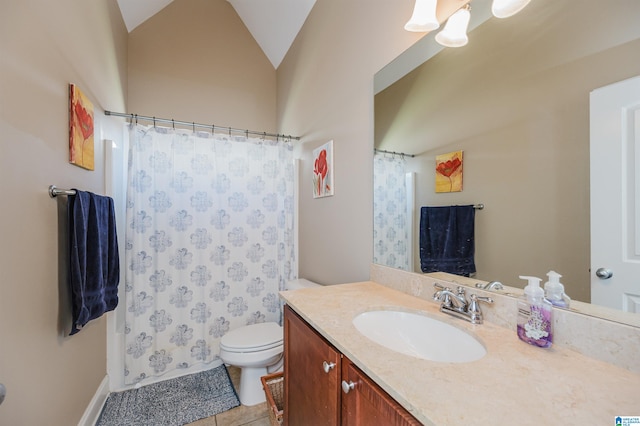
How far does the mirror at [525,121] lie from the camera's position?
2.38 ft

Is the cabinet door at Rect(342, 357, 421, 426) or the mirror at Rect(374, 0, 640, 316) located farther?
the mirror at Rect(374, 0, 640, 316)

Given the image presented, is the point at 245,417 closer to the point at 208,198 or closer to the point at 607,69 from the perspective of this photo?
the point at 208,198

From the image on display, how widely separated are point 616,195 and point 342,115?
1357 millimetres

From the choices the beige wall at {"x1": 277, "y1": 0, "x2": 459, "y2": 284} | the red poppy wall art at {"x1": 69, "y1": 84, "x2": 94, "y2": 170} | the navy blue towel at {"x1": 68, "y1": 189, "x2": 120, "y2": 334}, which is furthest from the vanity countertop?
the red poppy wall art at {"x1": 69, "y1": 84, "x2": 94, "y2": 170}

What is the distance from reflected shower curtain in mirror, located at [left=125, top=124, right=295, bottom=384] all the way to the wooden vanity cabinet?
1.13 meters

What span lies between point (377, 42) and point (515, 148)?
96cm

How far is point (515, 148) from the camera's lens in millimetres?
882

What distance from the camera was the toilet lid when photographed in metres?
1.73

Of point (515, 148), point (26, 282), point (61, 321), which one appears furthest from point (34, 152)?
point (515, 148)

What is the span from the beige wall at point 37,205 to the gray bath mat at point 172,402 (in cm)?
27

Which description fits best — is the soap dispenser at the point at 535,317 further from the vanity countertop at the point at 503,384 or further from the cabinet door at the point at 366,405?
the cabinet door at the point at 366,405

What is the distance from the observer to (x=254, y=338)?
1.83 m

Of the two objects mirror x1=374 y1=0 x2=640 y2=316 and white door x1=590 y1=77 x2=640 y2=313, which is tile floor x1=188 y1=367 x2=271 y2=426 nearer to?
mirror x1=374 y1=0 x2=640 y2=316

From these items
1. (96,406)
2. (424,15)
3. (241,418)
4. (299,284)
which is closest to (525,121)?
(424,15)
